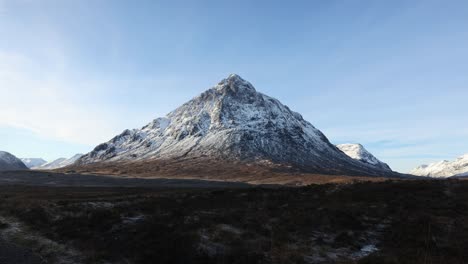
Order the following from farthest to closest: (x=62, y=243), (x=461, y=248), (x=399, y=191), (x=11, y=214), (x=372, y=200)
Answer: (x=399, y=191)
(x=372, y=200)
(x=11, y=214)
(x=62, y=243)
(x=461, y=248)

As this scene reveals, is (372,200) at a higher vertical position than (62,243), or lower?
higher

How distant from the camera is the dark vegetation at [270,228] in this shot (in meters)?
20.5

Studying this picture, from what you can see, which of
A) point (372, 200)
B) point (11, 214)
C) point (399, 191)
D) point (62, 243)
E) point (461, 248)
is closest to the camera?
point (461, 248)

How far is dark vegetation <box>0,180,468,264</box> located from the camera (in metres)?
20.5

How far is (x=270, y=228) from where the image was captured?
87.5 feet

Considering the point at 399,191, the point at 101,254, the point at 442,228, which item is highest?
the point at 399,191

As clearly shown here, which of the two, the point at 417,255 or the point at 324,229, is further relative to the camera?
the point at 324,229

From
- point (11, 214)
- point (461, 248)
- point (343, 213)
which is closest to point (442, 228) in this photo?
point (461, 248)

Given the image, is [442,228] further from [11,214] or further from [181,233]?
[11,214]

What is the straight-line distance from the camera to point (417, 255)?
19.7 meters

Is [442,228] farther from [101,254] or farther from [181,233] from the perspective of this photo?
[101,254]

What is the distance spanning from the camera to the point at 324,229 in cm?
2675

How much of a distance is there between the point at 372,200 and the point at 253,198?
13530 millimetres

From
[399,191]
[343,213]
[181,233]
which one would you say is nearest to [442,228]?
[343,213]
